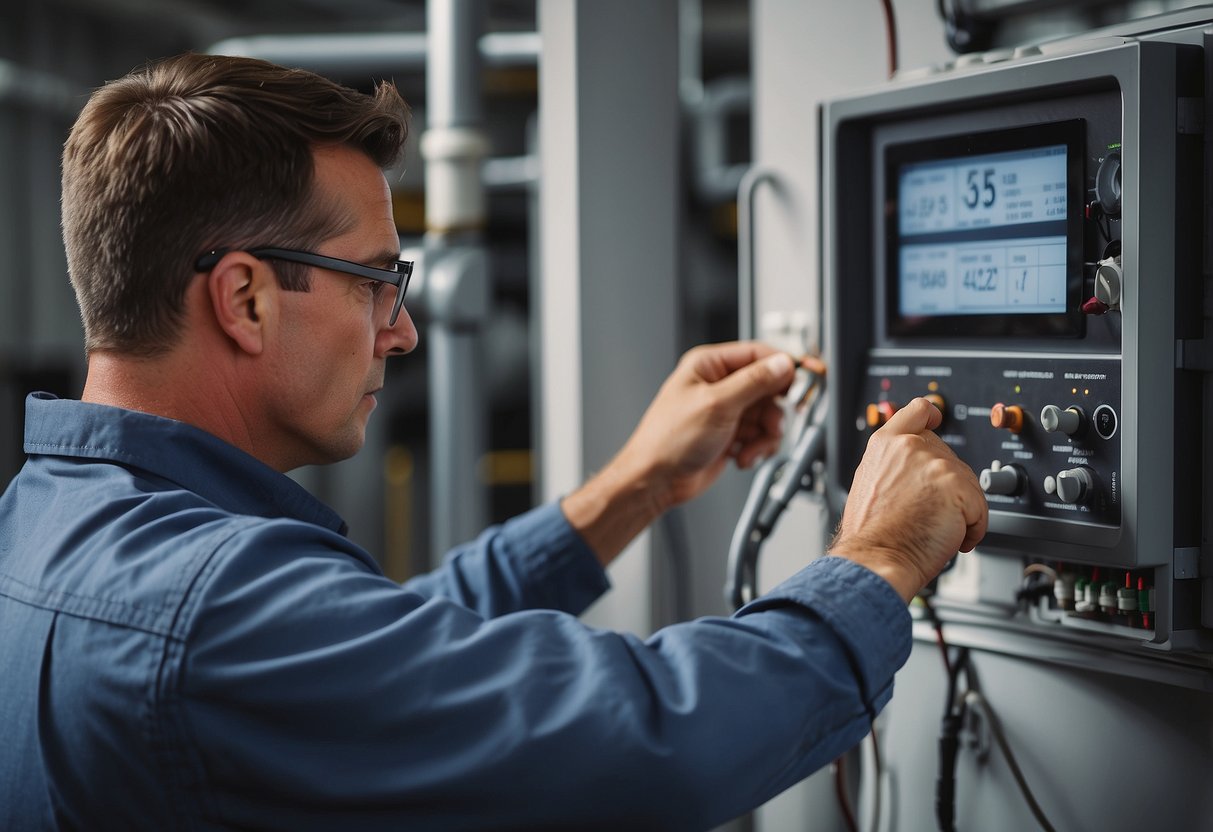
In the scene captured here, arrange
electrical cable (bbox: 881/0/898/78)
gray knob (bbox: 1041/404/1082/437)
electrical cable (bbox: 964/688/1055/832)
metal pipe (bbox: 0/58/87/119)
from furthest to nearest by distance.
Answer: metal pipe (bbox: 0/58/87/119)
electrical cable (bbox: 881/0/898/78)
electrical cable (bbox: 964/688/1055/832)
gray knob (bbox: 1041/404/1082/437)

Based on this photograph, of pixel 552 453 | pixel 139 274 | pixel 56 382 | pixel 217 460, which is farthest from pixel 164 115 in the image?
pixel 56 382

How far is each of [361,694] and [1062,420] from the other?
608 millimetres

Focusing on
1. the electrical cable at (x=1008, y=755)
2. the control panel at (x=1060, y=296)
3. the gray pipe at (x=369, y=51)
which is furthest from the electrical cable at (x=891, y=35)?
the gray pipe at (x=369, y=51)

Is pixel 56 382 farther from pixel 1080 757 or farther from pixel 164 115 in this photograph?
pixel 1080 757

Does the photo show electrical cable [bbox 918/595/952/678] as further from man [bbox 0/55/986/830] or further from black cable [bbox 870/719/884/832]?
man [bbox 0/55/986/830]

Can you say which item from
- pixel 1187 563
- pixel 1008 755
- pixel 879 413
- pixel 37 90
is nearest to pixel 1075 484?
pixel 1187 563

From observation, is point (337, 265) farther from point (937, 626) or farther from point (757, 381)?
point (937, 626)

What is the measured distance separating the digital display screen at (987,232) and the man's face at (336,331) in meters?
0.50

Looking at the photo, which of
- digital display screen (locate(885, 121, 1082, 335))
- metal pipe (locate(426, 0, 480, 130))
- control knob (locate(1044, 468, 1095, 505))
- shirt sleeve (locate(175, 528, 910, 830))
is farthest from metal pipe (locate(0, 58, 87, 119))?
control knob (locate(1044, 468, 1095, 505))

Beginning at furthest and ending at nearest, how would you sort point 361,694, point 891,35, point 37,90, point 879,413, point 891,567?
point 37,90 → point 891,35 → point 879,413 → point 891,567 → point 361,694

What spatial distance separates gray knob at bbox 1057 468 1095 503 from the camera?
99 centimetres

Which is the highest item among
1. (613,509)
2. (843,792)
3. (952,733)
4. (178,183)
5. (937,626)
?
(178,183)

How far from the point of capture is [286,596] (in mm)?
816

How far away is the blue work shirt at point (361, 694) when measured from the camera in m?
0.79
